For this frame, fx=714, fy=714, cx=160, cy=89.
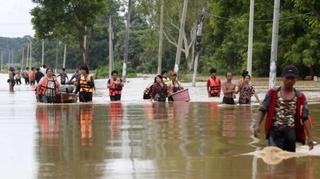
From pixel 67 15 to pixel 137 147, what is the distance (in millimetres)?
37460

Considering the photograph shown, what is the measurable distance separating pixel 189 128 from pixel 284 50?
129 feet

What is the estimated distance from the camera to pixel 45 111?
842 inches

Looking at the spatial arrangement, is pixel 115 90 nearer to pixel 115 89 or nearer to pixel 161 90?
pixel 115 89

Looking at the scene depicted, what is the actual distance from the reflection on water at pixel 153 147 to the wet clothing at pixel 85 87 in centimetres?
Answer: 446

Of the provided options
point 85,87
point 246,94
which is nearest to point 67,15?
point 85,87

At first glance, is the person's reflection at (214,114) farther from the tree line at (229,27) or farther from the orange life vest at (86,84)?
the tree line at (229,27)

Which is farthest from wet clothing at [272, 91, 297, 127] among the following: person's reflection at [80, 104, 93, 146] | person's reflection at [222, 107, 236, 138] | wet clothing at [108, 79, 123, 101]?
wet clothing at [108, 79, 123, 101]

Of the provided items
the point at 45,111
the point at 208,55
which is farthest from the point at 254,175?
the point at 208,55

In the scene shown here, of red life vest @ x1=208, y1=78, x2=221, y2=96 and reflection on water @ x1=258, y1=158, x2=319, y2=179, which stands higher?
red life vest @ x1=208, y1=78, x2=221, y2=96

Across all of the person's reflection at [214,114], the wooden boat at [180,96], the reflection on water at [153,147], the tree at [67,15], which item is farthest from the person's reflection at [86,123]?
the tree at [67,15]

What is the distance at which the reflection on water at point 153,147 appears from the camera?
30.2ft

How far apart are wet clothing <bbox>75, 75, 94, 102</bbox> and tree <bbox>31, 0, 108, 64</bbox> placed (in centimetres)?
2264

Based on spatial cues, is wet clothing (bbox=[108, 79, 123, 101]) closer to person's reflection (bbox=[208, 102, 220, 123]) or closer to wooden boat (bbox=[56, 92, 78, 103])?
wooden boat (bbox=[56, 92, 78, 103])

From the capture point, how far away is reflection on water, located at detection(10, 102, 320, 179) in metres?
9.20
